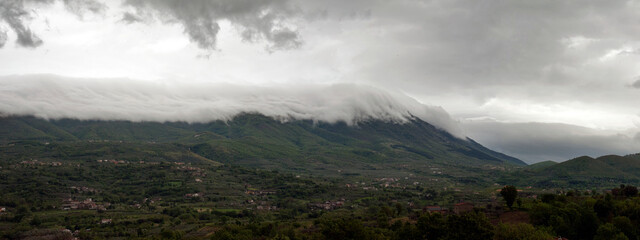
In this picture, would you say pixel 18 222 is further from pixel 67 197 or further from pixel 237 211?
pixel 237 211

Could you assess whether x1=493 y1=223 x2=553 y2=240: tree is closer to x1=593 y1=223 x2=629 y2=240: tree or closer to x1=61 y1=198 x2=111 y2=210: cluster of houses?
x1=593 y1=223 x2=629 y2=240: tree

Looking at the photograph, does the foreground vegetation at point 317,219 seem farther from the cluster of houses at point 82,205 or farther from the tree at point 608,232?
the cluster of houses at point 82,205

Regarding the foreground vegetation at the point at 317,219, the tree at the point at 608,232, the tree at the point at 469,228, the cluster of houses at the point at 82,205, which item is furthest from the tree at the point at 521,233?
the cluster of houses at the point at 82,205

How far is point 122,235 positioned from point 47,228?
29422 millimetres

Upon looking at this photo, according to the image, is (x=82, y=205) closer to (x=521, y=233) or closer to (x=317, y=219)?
(x=317, y=219)

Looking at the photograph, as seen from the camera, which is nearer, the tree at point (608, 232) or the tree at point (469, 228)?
the tree at point (469, 228)

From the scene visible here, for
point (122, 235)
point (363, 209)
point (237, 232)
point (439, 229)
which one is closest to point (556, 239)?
point (439, 229)

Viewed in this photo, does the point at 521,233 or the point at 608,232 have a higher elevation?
the point at 608,232

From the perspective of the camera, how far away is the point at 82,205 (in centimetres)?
17962

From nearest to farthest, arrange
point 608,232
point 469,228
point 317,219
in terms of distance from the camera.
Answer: point 469,228 → point 608,232 → point 317,219

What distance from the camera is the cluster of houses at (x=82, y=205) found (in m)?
177

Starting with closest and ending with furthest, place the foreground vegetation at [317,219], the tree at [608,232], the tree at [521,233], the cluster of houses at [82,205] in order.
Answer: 1. the tree at [521,233]
2. the tree at [608,232]
3. the foreground vegetation at [317,219]
4. the cluster of houses at [82,205]

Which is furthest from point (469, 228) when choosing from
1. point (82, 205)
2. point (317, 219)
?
point (82, 205)

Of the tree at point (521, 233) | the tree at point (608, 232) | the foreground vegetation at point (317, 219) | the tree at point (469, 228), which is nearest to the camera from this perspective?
the tree at point (521, 233)
